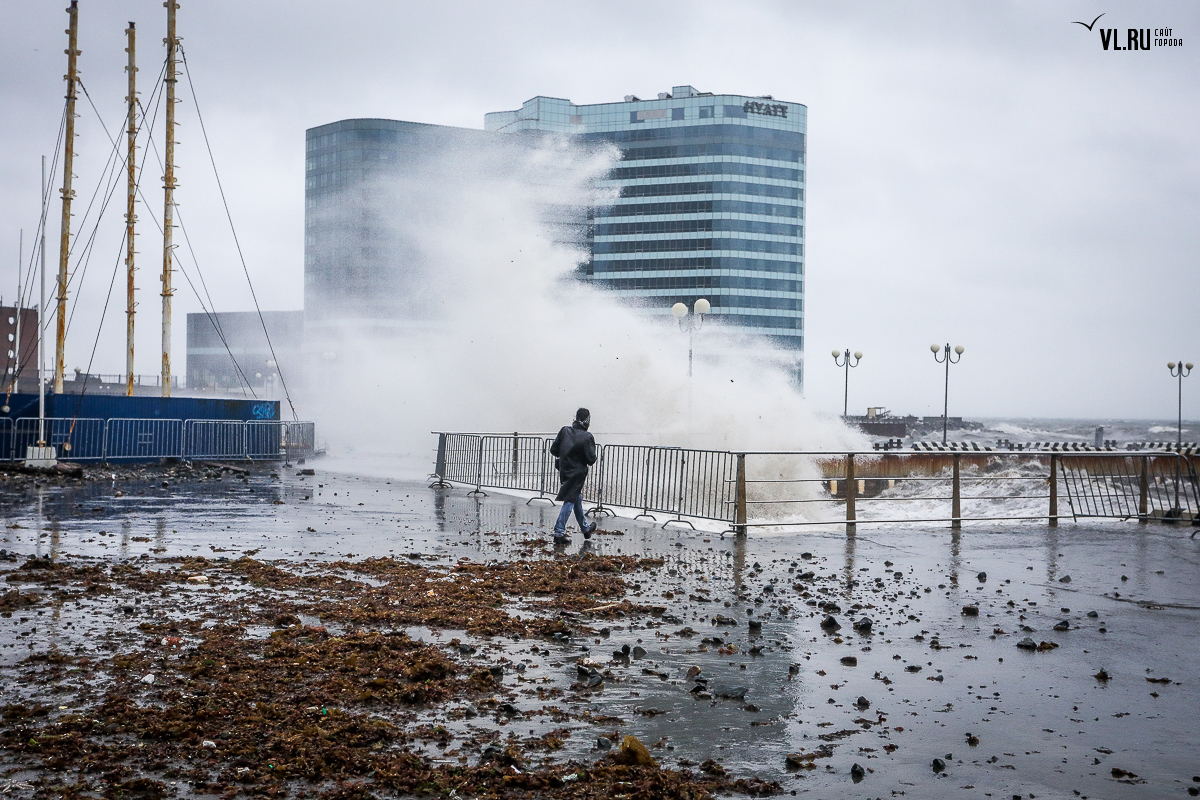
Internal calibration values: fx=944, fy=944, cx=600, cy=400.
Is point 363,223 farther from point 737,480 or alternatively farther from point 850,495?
point 737,480

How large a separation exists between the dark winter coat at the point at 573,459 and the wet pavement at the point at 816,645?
790mm

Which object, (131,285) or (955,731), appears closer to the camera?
(955,731)

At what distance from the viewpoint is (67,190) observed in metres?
31.1

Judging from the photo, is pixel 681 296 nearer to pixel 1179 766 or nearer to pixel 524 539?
pixel 524 539

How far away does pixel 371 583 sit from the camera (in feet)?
31.8

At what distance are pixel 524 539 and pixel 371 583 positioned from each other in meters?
3.97

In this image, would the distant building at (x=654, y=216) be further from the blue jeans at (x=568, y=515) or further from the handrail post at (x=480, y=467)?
the blue jeans at (x=568, y=515)

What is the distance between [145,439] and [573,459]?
18.5 meters

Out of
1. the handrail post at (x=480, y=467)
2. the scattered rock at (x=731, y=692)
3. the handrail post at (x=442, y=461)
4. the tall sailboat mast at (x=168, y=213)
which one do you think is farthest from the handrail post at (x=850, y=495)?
the tall sailboat mast at (x=168, y=213)

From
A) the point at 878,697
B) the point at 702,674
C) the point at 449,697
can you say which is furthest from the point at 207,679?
the point at 878,697

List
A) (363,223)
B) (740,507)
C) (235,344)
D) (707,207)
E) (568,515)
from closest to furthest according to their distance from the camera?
(568,515) → (740,507) → (707,207) → (363,223) → (235,344)

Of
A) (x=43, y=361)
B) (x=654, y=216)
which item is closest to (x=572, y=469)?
(x=43, y=361)

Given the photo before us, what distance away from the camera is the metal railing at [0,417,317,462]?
2548cm

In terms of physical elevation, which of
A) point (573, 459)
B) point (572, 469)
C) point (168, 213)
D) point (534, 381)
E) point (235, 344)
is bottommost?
point (572, 469)
